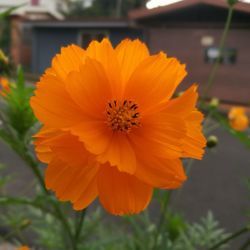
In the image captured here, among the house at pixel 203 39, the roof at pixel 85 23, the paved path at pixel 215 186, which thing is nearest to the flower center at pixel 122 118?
the paved path at pixel 215 186

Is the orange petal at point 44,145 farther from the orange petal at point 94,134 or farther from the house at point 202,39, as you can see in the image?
the house at point 202,39

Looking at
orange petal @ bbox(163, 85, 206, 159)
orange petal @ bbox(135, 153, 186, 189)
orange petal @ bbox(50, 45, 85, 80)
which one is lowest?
orange petal @ bbox(135, 153, 186, 189)

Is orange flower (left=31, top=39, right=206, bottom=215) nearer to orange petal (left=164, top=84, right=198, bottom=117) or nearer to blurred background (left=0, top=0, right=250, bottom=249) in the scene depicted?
orange petal (left=164, top=84, right=198, bottom=117)

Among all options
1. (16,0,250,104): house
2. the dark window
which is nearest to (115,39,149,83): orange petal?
(16,0,250,104): house

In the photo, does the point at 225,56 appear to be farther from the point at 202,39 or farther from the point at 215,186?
the point at 215,186

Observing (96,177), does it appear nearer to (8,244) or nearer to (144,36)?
(8,244)

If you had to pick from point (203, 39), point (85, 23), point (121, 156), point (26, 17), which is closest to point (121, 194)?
point (121, 156)

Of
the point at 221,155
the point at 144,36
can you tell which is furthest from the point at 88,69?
the point at 144,36
